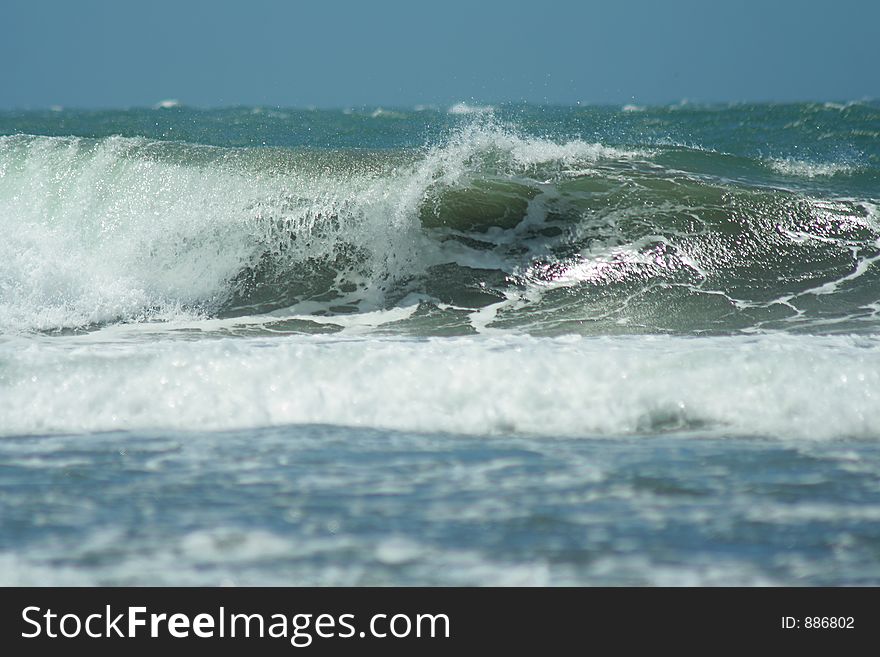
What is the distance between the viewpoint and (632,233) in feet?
31.5

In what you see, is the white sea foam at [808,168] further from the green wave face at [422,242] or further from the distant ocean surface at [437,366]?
the green wave face at [422,242]

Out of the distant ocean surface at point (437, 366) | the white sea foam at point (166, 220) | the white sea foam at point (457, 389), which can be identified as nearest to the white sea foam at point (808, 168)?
the distant ocean surface at point (437, 366)

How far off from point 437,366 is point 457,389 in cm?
27

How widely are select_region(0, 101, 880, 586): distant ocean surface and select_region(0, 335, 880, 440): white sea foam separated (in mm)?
19

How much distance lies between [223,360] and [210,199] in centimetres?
436

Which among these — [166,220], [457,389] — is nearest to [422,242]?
[166,220]

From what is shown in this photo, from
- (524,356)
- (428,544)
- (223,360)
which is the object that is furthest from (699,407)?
(223,360)

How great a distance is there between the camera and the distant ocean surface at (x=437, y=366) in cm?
347

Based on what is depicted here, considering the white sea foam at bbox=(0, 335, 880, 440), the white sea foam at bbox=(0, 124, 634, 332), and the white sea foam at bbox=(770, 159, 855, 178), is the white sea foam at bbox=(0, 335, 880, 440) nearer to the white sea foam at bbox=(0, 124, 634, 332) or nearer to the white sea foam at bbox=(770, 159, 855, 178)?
the white sea foam at bbox=(0, 124, 634, 332)

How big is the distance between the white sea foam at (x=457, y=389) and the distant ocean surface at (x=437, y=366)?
2 centimetres

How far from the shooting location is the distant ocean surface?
3.47 m

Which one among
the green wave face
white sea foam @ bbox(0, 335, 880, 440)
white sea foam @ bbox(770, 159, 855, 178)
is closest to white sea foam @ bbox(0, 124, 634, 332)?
the green wave face

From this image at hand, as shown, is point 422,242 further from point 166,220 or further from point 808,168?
point 808,168
